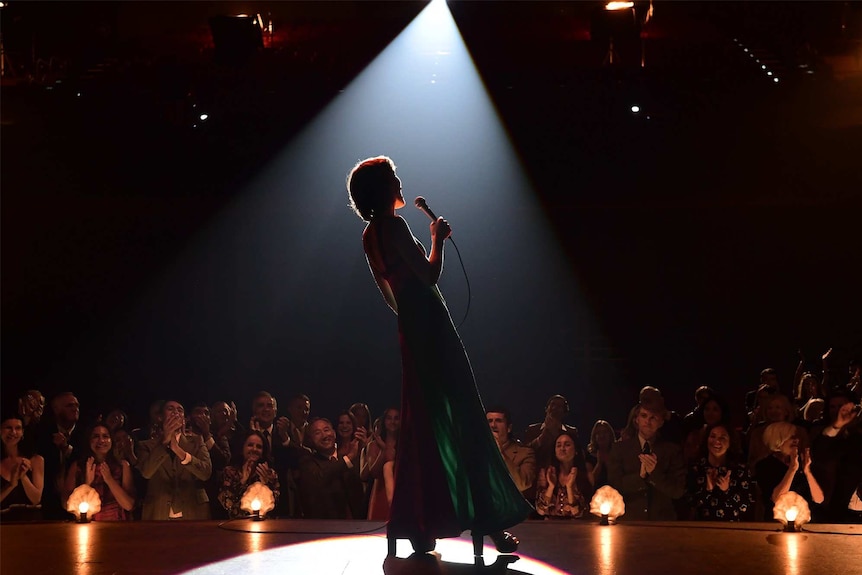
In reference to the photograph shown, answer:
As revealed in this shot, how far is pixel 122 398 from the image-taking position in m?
8.09

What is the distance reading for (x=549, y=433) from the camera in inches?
205

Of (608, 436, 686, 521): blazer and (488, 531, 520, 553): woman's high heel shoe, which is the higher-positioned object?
(608, 436, 686, 521): blazer

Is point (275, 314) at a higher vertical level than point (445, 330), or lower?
higher

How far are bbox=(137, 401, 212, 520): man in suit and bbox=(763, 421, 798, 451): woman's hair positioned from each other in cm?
298

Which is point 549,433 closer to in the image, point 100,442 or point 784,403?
point 784,403

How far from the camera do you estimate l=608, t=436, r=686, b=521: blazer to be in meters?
4.87

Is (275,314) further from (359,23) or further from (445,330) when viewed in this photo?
(445,330)

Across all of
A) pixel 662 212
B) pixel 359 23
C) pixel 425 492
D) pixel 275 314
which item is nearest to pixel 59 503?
pixel 425 492

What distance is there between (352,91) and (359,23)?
2.24m

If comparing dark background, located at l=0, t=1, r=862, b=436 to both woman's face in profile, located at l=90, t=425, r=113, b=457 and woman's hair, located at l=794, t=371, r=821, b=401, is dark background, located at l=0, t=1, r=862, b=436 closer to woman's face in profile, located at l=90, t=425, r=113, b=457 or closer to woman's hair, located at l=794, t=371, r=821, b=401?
woman's hair, located at l=794, t=371, r=821, b=401

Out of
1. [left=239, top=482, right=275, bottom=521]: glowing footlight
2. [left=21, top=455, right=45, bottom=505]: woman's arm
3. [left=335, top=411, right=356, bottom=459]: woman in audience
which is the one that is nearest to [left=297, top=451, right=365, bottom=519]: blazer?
[left=335, top=411, right=356, bottom=459]: woman in audience

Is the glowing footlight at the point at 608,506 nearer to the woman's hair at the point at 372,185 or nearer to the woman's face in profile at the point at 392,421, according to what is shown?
the woman's face in profile at the point at 392,421

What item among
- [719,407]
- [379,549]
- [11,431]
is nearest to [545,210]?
[719,407]

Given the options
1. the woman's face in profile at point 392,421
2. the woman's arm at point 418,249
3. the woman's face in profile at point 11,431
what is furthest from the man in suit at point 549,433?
the woman's face in profile at point 11,431
